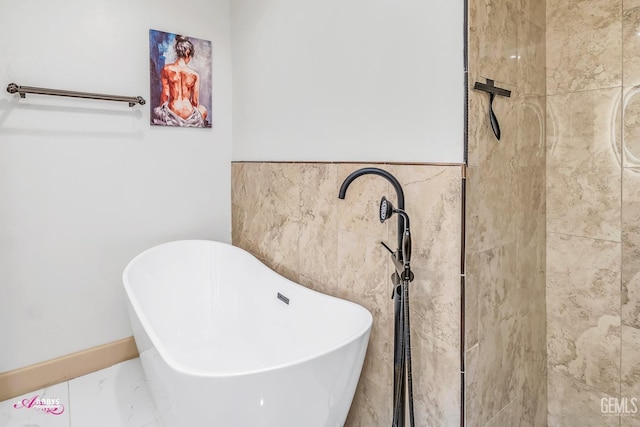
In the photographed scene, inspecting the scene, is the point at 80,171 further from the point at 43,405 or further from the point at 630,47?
the point at 630,47

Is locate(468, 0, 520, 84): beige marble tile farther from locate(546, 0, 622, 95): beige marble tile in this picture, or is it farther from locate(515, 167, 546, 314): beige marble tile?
locate(515, 167, 546, 314): beige marble tile

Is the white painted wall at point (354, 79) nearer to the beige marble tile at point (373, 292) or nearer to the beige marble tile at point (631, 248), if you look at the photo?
the beige marble tile at point (373, 292)

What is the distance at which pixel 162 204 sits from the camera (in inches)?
93.1

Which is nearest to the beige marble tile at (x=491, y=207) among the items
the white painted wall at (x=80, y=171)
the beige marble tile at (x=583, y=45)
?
the beige marble tile at (x=583, y=45)

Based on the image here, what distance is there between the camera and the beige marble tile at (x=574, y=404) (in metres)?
1.44

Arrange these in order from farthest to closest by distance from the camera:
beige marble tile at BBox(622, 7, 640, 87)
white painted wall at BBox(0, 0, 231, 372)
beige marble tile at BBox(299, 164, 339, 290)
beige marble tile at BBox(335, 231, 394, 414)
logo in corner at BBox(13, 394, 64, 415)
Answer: white painted wall at BBox(0, 0, 231, 372)
logo in corner at BBox(13, 394, 64, 415)
beige marble tile at BBox(299, 164, 339, 290)
beige marble tile at BBox(335, 231, 394, 414)
beige marble tile at BBox(622, 7, 640, 87)

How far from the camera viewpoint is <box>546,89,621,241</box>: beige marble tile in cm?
138

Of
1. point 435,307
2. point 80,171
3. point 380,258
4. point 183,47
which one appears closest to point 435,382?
point 435,307

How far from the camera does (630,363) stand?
135 cm

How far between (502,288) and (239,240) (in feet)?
5.81

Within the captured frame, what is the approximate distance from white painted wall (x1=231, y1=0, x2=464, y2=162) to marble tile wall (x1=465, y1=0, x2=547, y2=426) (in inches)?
3.3

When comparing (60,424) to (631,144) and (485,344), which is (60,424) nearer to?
(485,344)

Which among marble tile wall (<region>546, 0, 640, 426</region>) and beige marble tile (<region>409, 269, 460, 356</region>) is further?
marble tile wall (<region>546, 0, 640, 426</region>)

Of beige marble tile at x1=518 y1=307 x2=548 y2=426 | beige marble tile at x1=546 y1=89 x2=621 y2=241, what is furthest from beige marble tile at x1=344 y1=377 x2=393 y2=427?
beige marble tile at x1=546 y1=89 x2=621 y2=241
